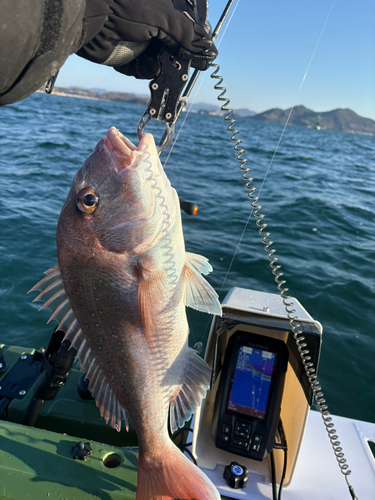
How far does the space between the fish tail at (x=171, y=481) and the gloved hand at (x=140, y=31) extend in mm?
2048

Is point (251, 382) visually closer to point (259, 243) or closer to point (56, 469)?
point (56, 469)

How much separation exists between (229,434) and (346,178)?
16918 millimetres

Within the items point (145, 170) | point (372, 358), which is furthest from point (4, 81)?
point (372, 358)

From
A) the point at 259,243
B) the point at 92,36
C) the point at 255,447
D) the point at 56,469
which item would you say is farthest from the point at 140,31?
the point at 259,243

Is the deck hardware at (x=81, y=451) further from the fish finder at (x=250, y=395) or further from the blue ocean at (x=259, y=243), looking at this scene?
the blue ocean at (x=259, y=243)

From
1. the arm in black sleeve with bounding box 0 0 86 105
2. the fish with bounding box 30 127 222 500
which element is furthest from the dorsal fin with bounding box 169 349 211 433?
the arm in black sleeve with bounding box 0 0 86 105

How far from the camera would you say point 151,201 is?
1.68 m

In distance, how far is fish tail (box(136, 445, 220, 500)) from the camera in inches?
65.8

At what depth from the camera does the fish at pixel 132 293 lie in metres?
1.65

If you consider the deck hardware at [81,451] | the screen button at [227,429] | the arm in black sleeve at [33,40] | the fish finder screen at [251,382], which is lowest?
the deck hardware at [81,451]

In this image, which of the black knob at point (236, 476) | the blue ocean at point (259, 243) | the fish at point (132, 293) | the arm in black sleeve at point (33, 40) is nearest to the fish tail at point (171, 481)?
the fish at point (132, 293)

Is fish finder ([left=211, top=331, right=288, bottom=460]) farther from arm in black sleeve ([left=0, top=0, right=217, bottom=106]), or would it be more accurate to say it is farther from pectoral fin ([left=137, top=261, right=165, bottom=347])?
arm in black sleeve ([left=0, top=0, right=217, bottom=106])

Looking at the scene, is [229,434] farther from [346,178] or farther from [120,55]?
[346,178]

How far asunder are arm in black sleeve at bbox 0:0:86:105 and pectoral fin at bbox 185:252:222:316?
112 cm
